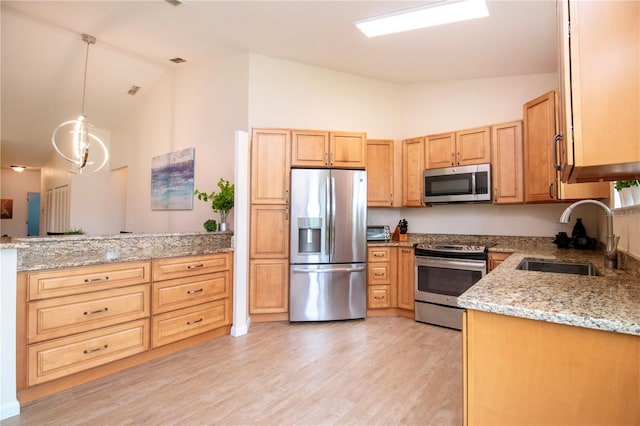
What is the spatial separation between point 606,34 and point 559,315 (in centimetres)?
77

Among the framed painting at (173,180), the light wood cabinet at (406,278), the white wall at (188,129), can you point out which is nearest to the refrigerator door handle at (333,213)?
the light wood cabinet at (406,278)

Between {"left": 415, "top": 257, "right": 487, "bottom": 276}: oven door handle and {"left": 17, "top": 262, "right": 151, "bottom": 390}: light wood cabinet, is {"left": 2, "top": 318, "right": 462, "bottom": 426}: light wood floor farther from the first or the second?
{"left": 415, "top": 257, "right": 487, "bottom": 276}: oven door handle

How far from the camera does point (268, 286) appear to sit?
353 centimetres

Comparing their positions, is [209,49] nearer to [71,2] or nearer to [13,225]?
[71,2]

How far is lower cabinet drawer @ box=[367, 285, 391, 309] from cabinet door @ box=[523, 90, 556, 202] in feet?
5.87

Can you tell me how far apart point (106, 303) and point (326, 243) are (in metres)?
2.04

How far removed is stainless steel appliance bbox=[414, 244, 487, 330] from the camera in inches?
131

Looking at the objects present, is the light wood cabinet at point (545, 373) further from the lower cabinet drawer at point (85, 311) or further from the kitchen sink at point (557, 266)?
the lower cabinet drawer at point (85, 311)

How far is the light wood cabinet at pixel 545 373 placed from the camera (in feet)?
2.85

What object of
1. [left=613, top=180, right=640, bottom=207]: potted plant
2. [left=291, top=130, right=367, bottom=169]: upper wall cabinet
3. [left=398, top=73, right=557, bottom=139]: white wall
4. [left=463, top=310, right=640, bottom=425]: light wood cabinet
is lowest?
[left=463, top=310, right=640, bottom=425]: light wood cabinet

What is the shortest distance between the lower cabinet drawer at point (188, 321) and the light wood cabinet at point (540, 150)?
3.21 metres

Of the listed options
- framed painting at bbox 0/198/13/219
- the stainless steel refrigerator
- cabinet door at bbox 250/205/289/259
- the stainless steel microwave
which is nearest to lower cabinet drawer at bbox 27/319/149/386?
cabinet door at bbox 250/205/289/259

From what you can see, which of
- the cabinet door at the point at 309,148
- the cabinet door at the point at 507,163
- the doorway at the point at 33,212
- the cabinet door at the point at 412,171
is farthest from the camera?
A: the doorway at the point at 33,212

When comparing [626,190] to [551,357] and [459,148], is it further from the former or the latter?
[459,148]
